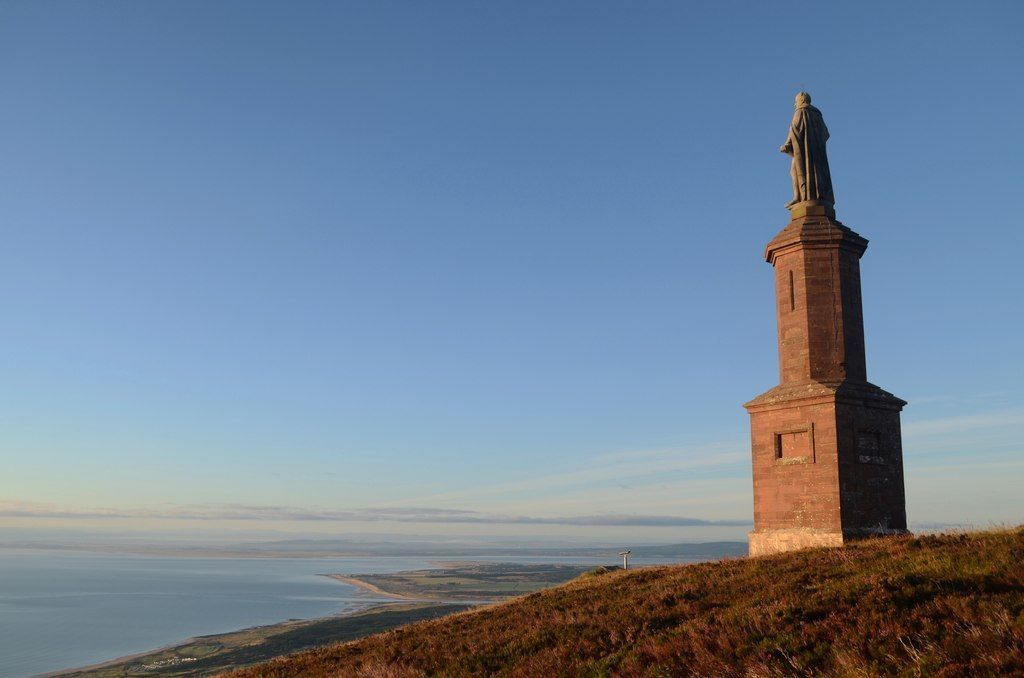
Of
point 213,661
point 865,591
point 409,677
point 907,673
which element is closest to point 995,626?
point 907,673

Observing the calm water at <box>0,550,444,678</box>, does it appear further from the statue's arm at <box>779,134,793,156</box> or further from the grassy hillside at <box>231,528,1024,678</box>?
the statue's arm at <box>779,134,793,156</box>

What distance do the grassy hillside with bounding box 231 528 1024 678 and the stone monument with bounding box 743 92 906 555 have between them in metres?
2.80

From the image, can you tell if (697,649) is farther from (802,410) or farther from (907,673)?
(802,410)

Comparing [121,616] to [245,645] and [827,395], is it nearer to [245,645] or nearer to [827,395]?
[245,645]

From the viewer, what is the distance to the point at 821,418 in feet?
68.9

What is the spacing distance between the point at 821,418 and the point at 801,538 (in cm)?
348

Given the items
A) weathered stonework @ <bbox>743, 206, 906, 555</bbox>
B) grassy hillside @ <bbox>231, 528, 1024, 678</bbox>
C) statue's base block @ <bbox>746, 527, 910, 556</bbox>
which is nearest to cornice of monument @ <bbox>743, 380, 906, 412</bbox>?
weathered stonework @ <bbox>743, 206, 906, 555</bbox>

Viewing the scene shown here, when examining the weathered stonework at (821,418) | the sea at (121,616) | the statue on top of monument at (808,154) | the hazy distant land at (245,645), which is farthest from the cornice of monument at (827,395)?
the sea at (121,616)

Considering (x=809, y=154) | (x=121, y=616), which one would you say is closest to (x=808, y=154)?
(x=809, y=154)

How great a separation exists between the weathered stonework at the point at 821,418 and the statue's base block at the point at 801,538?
3cm

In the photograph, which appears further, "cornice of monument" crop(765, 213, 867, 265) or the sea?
the sea

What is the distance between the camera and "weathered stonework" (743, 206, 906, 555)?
20.6 meters

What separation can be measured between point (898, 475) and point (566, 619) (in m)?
12.3

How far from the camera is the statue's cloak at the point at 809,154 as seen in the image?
2458 centimetres
